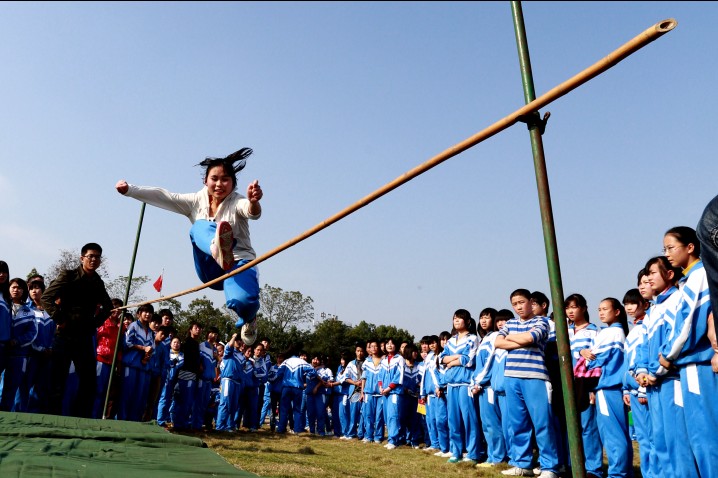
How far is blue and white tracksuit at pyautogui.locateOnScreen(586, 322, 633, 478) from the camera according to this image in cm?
457

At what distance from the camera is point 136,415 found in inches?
321

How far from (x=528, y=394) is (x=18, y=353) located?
216 inches

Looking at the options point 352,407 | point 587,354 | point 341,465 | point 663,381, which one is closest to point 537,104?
point 663,381

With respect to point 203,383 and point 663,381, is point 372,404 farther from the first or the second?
point 663,381

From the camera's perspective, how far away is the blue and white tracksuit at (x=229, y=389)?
10172 millimetres

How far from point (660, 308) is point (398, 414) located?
20.3ft

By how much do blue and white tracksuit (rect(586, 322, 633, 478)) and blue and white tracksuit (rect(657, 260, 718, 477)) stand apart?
Result: 5.06 feet

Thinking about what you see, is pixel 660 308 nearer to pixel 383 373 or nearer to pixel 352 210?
pixel 352 210

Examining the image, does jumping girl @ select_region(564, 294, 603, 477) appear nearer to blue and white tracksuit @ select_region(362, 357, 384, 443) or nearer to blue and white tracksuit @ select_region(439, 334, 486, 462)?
blue and white tracksuit @ select_region(439, 334, 486, 462)

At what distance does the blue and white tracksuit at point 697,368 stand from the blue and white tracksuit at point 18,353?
6.32 meters

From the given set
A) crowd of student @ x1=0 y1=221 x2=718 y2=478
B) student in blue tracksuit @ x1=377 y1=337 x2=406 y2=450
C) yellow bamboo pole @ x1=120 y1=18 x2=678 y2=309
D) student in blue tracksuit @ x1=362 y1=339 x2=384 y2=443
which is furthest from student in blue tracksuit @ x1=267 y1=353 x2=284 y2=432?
yellow bamboo pole @ x1=120 y1=18 x2=678 y2=309

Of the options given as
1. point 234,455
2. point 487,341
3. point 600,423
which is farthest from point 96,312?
point 600,423

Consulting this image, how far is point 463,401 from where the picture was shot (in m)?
6.91

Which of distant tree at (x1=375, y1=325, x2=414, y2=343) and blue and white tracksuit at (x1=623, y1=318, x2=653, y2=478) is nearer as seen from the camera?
blue and white tracksuit at (x1=623, y1=318, x2=653, y2=478)
